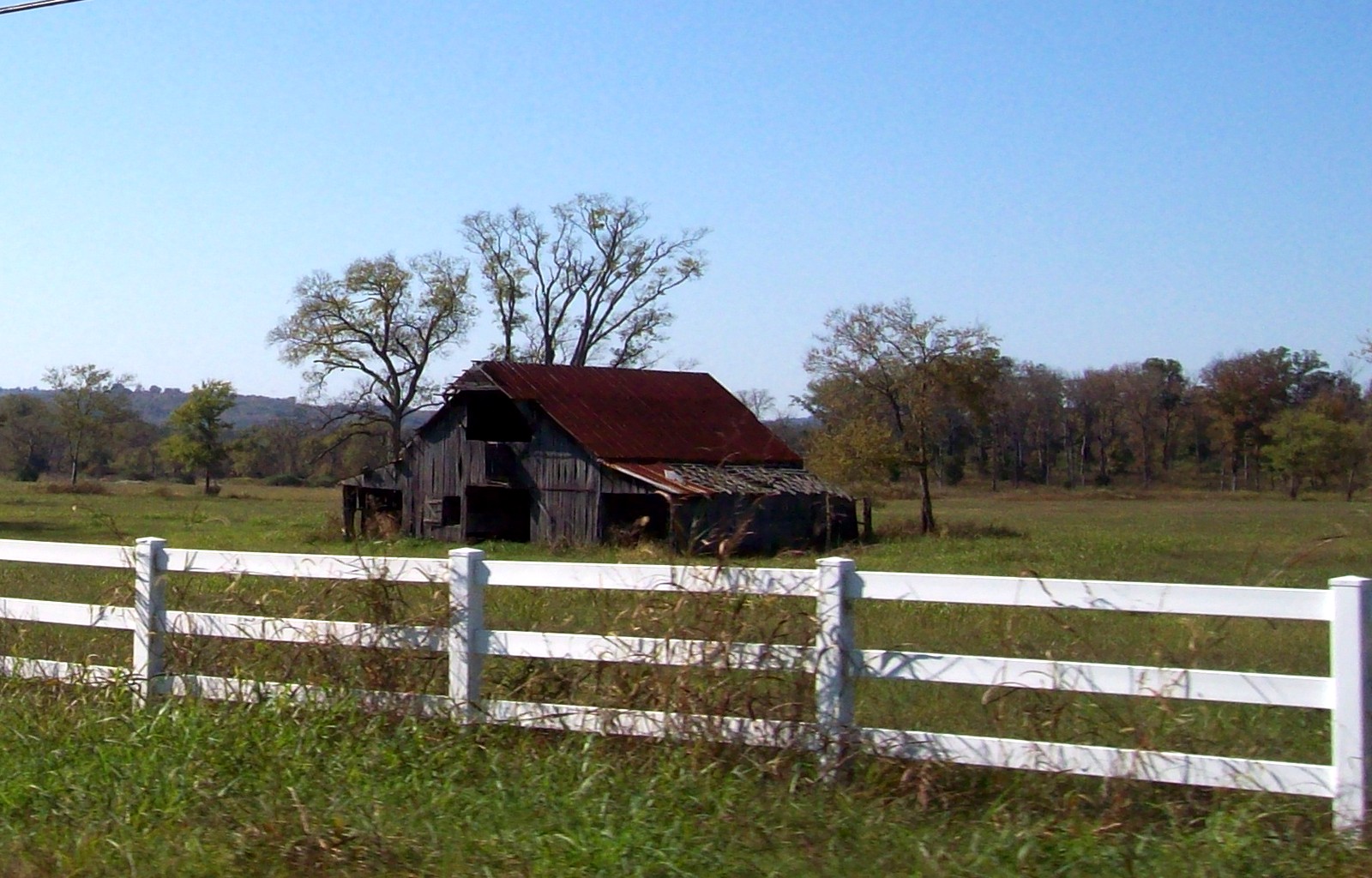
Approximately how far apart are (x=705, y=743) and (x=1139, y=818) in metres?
2.01

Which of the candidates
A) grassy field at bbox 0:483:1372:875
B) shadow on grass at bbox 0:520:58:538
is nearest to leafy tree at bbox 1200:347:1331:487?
shadow on grass at bbox 0:520:58:538

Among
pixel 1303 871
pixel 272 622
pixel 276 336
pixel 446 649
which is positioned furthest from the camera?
pixel 276 336

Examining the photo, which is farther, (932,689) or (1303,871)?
(932,689)

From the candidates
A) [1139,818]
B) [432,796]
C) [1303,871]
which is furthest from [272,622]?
[1303,871]

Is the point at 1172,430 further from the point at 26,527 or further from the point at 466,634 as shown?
the point at 466,634

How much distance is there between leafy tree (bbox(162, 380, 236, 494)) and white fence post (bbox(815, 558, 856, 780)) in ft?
282

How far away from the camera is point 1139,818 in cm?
575

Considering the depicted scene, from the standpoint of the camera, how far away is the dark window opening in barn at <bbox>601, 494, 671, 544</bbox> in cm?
3759

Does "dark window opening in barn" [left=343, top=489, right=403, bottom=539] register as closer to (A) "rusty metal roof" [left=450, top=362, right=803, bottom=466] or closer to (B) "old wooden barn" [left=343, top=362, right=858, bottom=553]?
(B) "old wooden barn" [left=343, top=362, right=858, bottom=553]

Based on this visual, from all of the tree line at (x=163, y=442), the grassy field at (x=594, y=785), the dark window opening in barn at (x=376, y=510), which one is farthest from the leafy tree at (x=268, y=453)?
the grassy field at (x=594, y=785)

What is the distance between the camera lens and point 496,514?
131 ft

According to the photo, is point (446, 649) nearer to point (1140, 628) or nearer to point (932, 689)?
point (932, 689)

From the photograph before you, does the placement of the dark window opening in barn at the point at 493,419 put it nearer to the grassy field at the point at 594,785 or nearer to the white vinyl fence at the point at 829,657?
the grassy field at the point at 594,785

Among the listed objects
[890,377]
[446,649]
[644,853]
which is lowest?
[644,853]
